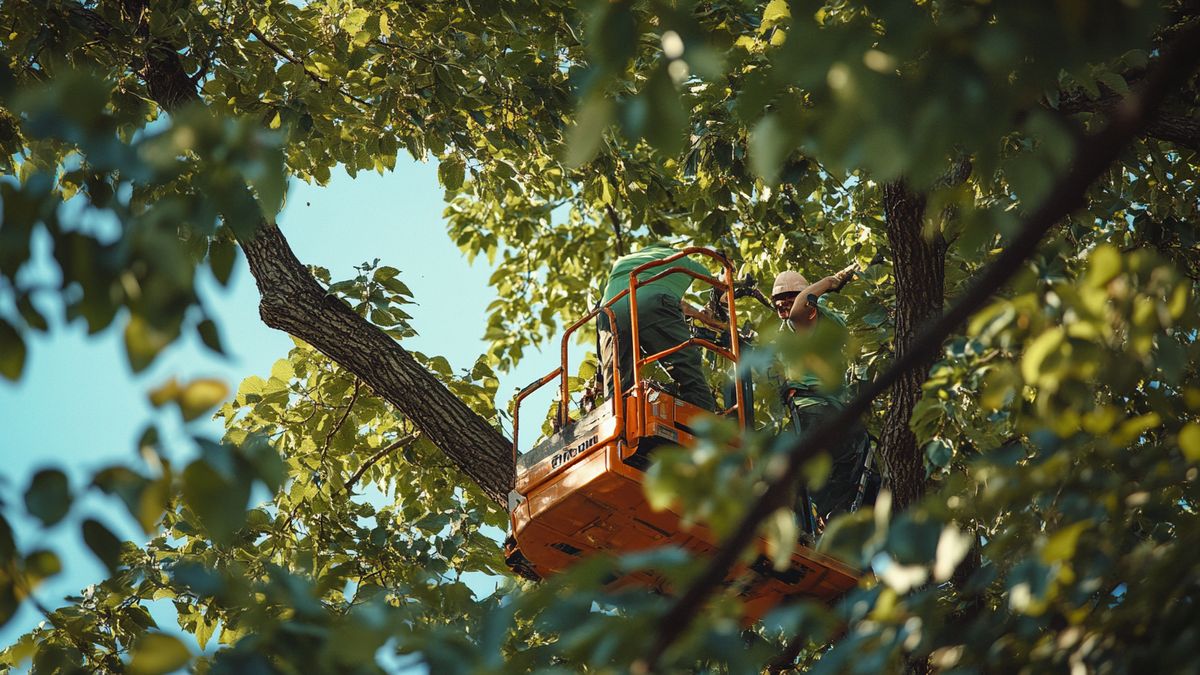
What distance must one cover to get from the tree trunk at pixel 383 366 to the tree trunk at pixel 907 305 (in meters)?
1.85

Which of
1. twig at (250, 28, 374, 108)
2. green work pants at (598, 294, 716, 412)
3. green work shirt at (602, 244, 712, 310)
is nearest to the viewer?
green work pants at (598, 294, 716, 412)

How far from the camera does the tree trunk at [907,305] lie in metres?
5.34

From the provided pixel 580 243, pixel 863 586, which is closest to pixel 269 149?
pixel 863 586

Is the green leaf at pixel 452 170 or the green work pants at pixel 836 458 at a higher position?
the green leaf at pixel 452 170

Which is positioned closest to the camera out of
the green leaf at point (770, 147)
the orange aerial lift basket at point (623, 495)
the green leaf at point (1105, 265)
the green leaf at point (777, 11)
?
the green leaf at point (770, 147)

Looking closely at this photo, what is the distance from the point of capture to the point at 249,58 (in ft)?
22.2

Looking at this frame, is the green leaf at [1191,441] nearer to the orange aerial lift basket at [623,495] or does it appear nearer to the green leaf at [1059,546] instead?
the green leaf at [1059,546]

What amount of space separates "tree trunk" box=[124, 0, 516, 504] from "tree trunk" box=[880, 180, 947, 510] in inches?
72.9

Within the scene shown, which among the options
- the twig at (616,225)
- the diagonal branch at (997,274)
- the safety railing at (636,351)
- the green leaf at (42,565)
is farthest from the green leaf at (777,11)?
the twig at (616,225)

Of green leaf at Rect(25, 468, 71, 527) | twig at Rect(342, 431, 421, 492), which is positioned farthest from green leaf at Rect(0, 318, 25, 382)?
twig at Rect(342, 431, 421, 492)

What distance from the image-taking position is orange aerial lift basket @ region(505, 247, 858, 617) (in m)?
5.25

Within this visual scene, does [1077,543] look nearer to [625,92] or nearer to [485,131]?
[625,92]

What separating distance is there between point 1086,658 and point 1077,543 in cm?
21

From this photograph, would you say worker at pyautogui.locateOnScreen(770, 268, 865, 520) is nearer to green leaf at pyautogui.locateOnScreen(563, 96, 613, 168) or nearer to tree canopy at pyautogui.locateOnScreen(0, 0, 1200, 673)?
tree canopy at pyautogui.locateOnScreen(0, 0, 1200, 673)
